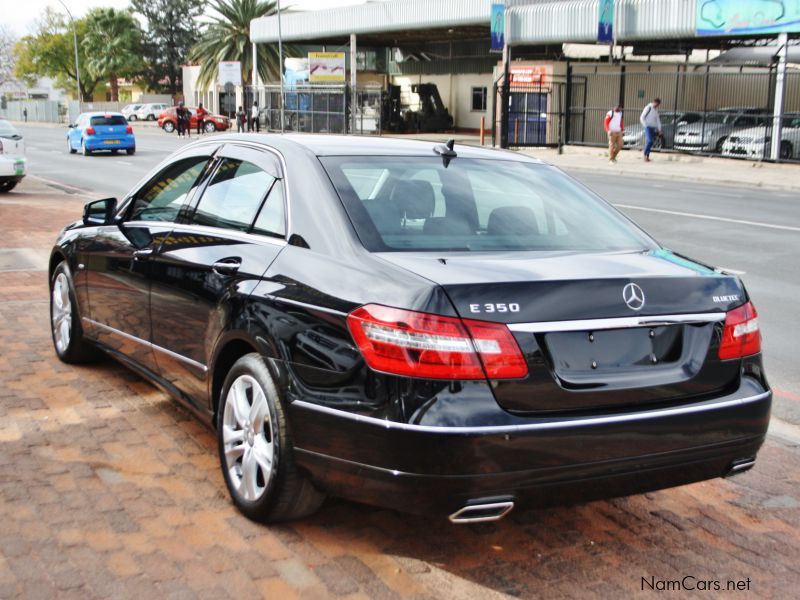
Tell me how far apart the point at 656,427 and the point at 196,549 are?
174 cm

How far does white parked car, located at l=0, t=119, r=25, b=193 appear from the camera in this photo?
1988 centimetres

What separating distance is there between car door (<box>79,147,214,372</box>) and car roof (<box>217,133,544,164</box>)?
0.41 meters

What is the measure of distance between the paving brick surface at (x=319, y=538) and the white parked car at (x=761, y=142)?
25.6m

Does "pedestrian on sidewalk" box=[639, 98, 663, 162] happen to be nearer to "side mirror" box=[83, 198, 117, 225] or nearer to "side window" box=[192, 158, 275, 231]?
"side mirror" box=[83, 198, 117, 225]

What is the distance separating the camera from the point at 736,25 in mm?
31062

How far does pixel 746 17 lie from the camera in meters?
30.5

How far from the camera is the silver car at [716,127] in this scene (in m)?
30.3

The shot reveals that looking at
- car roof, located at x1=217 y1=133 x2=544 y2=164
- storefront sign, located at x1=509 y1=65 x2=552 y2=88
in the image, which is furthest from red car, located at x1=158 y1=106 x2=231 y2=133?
car roof, located at x1=217 y1=133 x2=544 y2=164

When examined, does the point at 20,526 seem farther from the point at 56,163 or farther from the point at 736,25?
the point at 736,25

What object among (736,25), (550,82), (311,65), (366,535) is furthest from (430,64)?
(366,535)

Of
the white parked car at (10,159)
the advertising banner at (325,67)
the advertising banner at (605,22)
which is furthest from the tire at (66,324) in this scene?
the advertising banner at (325,67)

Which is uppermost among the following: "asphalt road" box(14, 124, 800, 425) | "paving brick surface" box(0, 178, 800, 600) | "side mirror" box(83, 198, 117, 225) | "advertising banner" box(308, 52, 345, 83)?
"advertising banner" box(308, 52, 345, 83)

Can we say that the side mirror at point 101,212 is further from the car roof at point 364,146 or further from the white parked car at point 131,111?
the white parked car at point 131,111

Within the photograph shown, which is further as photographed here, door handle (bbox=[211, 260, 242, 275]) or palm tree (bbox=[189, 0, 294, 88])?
palm tree (bbox=[189, 0, 294, 88])
